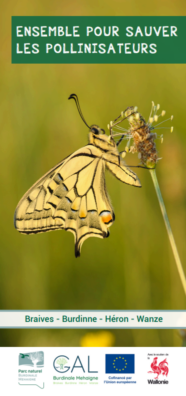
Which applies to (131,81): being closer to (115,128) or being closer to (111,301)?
(115,128)

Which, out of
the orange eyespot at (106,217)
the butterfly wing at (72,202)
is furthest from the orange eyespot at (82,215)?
the orange eyespot at (106,217)

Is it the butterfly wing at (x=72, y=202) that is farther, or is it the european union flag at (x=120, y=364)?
the butterfly wing at (x=72, y=202)

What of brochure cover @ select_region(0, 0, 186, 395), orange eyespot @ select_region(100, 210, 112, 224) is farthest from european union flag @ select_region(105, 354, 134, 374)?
orange eyespot @ select_region(100, 210, 112, 224)

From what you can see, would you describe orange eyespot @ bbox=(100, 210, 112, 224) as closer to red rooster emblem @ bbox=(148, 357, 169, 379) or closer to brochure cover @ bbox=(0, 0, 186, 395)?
brochure cover @ bbox=(0, 0, 186, 395)

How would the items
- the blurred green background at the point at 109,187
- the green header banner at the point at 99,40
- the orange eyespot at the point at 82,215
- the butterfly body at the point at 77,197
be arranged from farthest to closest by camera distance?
the blurred green background at the point at 109,187 → the green header banner at the point at 99,40 → the orange eyespot at the point at 82,215 → the butterfly body at the point at 77,197

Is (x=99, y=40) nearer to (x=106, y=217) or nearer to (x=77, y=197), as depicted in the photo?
(x=77, y=197)

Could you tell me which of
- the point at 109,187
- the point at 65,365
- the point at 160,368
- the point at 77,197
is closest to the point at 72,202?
the point at 77,197

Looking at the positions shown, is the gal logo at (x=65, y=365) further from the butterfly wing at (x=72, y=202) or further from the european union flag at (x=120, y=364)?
the butterfly wing at (x=72, y=202)
